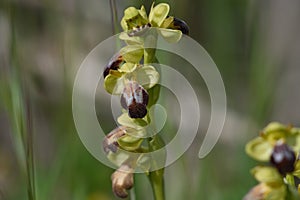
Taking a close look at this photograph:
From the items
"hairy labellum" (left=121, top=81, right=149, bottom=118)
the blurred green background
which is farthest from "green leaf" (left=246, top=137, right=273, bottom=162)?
the blurred green background

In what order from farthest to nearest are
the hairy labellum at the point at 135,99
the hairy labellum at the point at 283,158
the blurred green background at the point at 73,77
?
the blurred green background at the point at 73,77
the hairy labellum at the point at 135,99
the hairy labellum at the point at 283,158

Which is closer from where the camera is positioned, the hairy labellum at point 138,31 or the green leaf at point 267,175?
the green leaf at point 267,175

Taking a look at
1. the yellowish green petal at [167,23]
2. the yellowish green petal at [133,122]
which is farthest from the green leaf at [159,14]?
the yellowish green petal at [133,122]

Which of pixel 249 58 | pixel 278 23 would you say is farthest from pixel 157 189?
pixel 278 23

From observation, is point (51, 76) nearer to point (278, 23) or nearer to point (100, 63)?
point (100, 63)

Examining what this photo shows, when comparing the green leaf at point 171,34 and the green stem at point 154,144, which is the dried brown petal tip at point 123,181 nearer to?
the green stem at point 154,144

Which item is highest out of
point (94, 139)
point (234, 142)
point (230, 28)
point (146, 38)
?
point (146, 38)

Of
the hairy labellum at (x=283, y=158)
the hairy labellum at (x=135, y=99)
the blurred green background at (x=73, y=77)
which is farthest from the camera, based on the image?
the blurred green background at (x=73, y=77)
